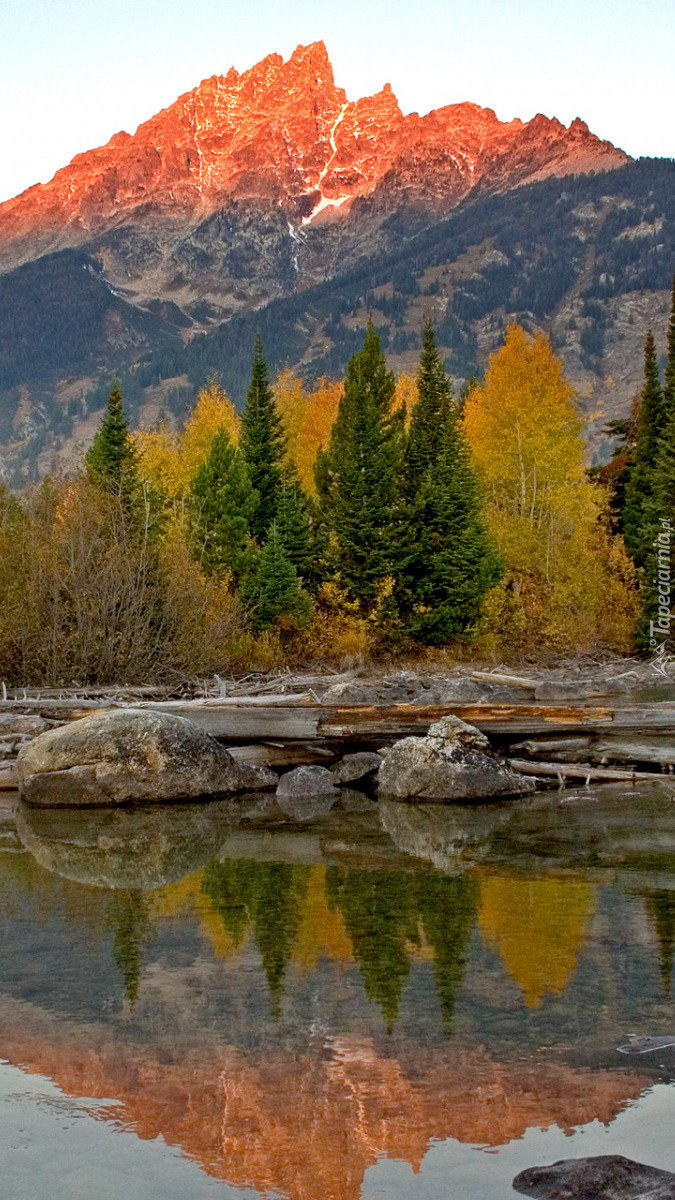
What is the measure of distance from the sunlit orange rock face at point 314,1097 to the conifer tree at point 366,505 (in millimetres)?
34899

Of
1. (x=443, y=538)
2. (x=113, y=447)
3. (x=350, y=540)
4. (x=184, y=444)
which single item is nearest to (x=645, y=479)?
(x=443, y=538)

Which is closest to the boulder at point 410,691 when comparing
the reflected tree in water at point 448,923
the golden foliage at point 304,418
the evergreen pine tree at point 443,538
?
the evergreen pine tree at point 443,538

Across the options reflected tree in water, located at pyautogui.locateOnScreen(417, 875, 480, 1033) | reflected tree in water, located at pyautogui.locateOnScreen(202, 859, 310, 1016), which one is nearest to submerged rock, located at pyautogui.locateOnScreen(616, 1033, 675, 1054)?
reflected tree in water, located at pyautogui.locateOnScreen(417, 875, 480, 1033)

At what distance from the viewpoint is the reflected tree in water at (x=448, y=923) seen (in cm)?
674

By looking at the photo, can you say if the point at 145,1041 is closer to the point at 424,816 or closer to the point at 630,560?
the point at 424,816

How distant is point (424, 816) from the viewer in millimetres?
13961

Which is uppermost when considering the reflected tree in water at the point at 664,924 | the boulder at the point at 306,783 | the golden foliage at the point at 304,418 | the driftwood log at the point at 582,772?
the golden foliage at the point at 304,418

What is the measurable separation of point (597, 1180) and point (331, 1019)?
A: 2191 mm

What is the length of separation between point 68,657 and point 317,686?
7.25m

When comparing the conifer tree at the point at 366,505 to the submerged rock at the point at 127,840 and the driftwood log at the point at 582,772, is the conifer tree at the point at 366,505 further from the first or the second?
the submerged rock at the point at 127,840

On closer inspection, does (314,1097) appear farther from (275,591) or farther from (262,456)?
(262,456)

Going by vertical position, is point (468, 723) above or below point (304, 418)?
below

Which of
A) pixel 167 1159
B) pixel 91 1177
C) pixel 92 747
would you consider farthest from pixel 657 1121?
pixel 92 747

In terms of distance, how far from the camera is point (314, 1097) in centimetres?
520
